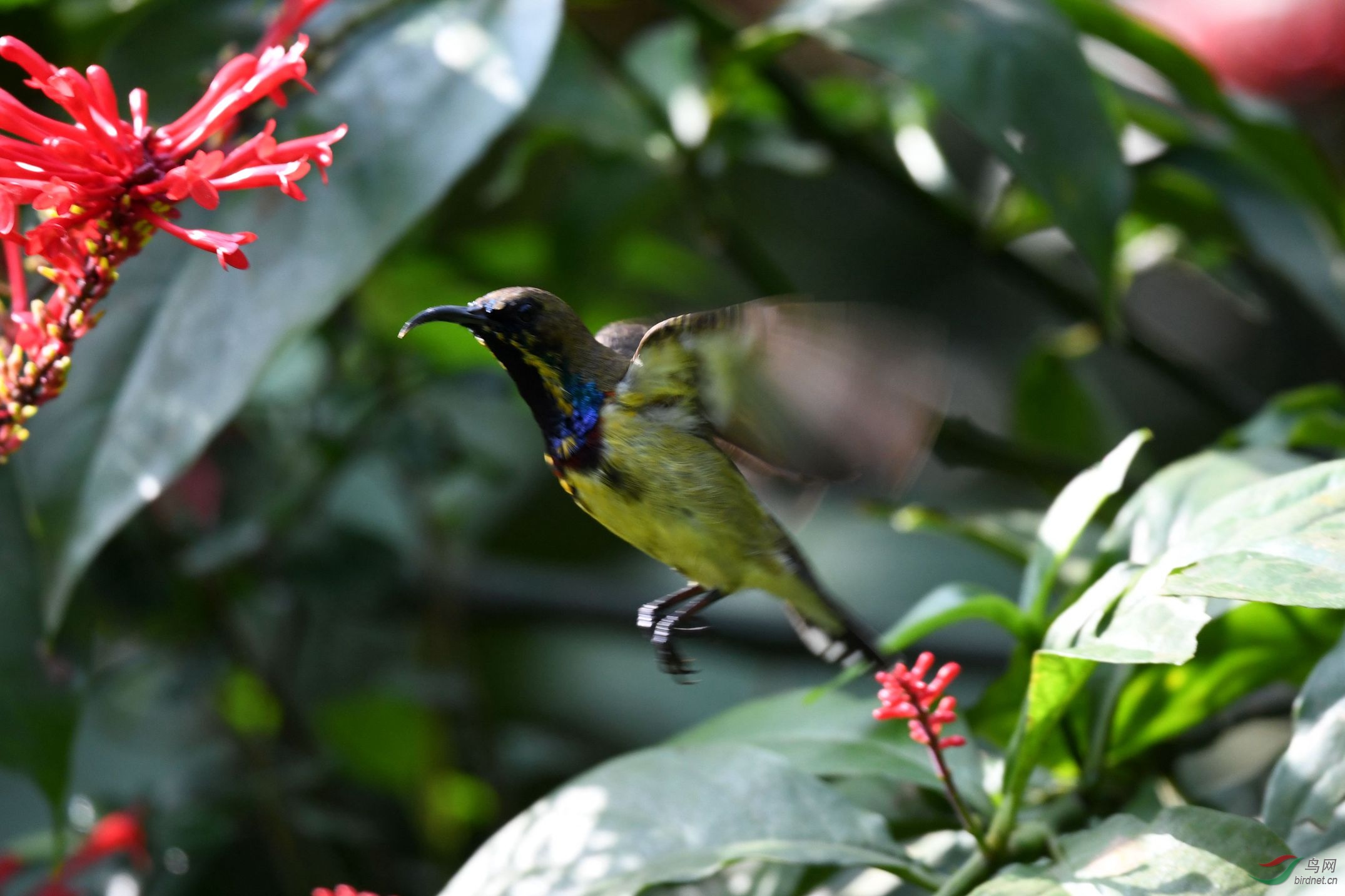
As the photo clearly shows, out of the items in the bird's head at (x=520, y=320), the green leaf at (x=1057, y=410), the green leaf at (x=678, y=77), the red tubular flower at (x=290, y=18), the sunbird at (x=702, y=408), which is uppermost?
the red tubular flower at (x=290, y=18)

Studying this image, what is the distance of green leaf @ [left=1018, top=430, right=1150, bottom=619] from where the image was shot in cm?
61

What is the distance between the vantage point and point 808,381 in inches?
21.7

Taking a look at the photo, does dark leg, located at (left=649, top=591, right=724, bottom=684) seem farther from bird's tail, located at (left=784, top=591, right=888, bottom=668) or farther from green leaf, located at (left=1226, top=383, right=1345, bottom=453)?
green leaf, located at (left=1226, top=383, right=1345, bottom=453)

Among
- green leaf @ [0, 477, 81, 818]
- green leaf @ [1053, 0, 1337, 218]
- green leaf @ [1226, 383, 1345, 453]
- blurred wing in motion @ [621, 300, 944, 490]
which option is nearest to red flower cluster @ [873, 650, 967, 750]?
blurred wing in motion @ [621, 300, 944, 490]

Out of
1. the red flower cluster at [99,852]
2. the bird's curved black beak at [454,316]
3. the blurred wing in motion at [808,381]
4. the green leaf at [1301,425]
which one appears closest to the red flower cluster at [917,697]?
the blurred wing in motion at [808,381]

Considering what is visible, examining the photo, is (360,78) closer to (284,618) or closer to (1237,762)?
(284,618)

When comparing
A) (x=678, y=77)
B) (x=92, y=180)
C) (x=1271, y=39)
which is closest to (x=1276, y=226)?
(x=678, y=77)

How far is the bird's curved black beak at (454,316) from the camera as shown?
1.60 feet

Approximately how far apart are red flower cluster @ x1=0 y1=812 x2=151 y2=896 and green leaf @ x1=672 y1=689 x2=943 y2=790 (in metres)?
0.43

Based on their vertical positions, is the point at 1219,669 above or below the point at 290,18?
below

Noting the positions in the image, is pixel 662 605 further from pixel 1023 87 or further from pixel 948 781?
pixel 1023 87

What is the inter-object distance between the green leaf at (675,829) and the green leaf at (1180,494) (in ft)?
0.69

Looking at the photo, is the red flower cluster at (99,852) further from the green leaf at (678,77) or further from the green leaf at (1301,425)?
the green leaf at (1301,425)

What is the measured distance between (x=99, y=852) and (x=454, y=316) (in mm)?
626
